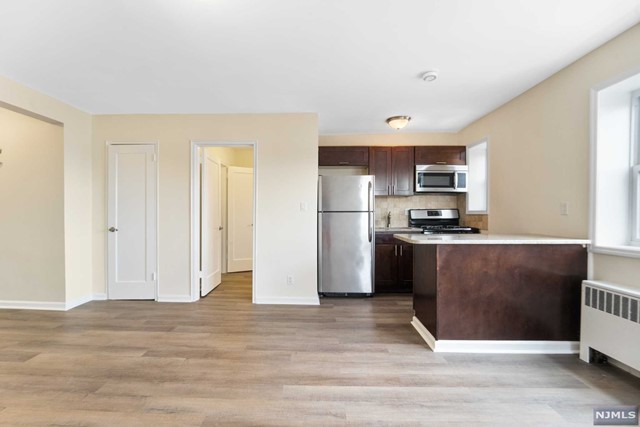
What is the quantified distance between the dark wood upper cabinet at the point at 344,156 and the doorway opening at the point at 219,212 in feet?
3.71

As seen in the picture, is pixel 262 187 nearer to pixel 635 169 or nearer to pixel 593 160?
pixel 593 160

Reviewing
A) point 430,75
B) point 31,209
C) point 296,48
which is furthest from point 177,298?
point 430,75

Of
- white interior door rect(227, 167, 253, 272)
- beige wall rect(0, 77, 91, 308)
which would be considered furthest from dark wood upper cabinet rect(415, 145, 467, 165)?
beige wall rect(0, 77, 91, 308)

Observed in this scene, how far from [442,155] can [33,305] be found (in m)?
5.71

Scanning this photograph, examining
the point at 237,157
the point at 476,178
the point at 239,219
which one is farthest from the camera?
the point at 237,157

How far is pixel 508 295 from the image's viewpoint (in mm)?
2354

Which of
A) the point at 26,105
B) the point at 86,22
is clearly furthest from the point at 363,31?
the point at 26,105

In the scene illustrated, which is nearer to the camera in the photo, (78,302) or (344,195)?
(78,302)

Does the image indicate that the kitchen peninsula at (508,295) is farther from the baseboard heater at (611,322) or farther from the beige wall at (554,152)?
the beige wall at (554,152)

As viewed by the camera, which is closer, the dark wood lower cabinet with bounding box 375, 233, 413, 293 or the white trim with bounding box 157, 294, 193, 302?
the white trim with bounding box 157, 294, 193, 302

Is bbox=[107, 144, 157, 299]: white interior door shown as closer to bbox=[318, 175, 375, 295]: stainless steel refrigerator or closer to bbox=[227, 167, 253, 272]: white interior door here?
bbox=[227, 167, 253, 272]: white interior door

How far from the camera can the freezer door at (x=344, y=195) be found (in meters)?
3.93

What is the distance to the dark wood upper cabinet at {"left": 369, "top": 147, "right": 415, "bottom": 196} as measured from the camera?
445cm

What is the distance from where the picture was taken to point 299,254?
12.1ft
